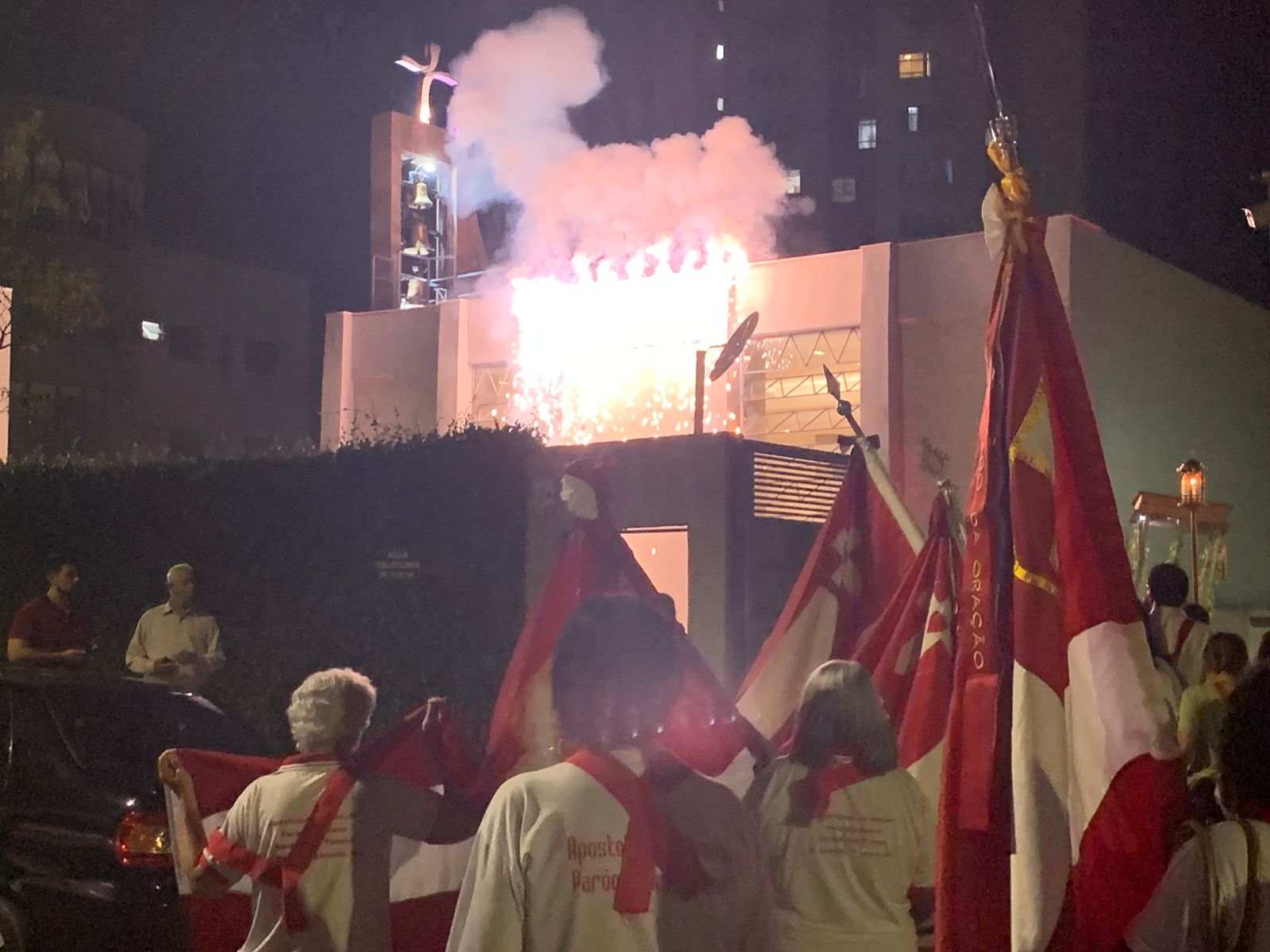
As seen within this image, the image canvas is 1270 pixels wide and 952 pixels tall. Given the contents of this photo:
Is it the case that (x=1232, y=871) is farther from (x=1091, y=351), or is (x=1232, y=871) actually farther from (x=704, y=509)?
(x=1091, y=351)

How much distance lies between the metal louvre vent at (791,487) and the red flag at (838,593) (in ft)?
25.4

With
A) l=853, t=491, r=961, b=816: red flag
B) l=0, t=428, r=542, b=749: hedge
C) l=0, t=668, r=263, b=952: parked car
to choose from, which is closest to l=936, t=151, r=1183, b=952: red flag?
l=853, t=491, r=961, b=816: red flag

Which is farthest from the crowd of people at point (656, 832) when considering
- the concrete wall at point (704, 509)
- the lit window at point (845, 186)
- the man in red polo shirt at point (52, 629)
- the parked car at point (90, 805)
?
the lit window at point (845, 186)

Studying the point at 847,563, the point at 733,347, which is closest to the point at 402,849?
the point at 847,563

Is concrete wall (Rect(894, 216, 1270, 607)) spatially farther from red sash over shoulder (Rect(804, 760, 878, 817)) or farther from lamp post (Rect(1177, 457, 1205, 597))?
red sash over shoulder (Rect(804, 760, 878, 817))

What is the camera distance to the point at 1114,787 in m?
3.55

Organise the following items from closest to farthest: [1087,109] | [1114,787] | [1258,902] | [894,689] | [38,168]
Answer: [1258,902]
[1114,787]
[894,689]
[38,168]
[1087,109]

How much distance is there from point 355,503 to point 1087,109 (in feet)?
79.5

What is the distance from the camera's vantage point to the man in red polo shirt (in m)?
10.2

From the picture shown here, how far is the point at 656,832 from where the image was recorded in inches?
115

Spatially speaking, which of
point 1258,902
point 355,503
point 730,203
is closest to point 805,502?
point 355,503

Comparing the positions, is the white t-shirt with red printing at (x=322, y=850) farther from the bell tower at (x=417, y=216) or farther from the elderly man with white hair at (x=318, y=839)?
the bell tower at (x=417, y=216)

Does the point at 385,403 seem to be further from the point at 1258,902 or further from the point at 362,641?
the point at 1258,902

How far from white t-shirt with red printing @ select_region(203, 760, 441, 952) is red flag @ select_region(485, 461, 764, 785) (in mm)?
1182
